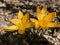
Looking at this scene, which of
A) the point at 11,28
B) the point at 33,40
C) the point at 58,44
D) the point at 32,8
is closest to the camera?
the point at 11,28

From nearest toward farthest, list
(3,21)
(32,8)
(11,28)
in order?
(11,28) < (3,21) < (32,8)

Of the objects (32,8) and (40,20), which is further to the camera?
(32,8)

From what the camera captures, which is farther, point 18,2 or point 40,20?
point 18,2

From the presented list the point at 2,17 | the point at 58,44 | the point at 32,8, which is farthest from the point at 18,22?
the point at 32,8

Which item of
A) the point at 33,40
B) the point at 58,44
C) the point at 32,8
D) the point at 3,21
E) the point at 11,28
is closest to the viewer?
the point at 11,28

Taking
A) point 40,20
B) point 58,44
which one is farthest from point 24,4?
point 40,20

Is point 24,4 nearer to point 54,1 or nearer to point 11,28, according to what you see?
point 54,1

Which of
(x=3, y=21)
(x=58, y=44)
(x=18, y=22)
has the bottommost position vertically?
(x=58, y=44)

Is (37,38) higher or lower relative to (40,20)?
lower

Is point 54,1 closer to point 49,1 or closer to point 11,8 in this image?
point 49,1
